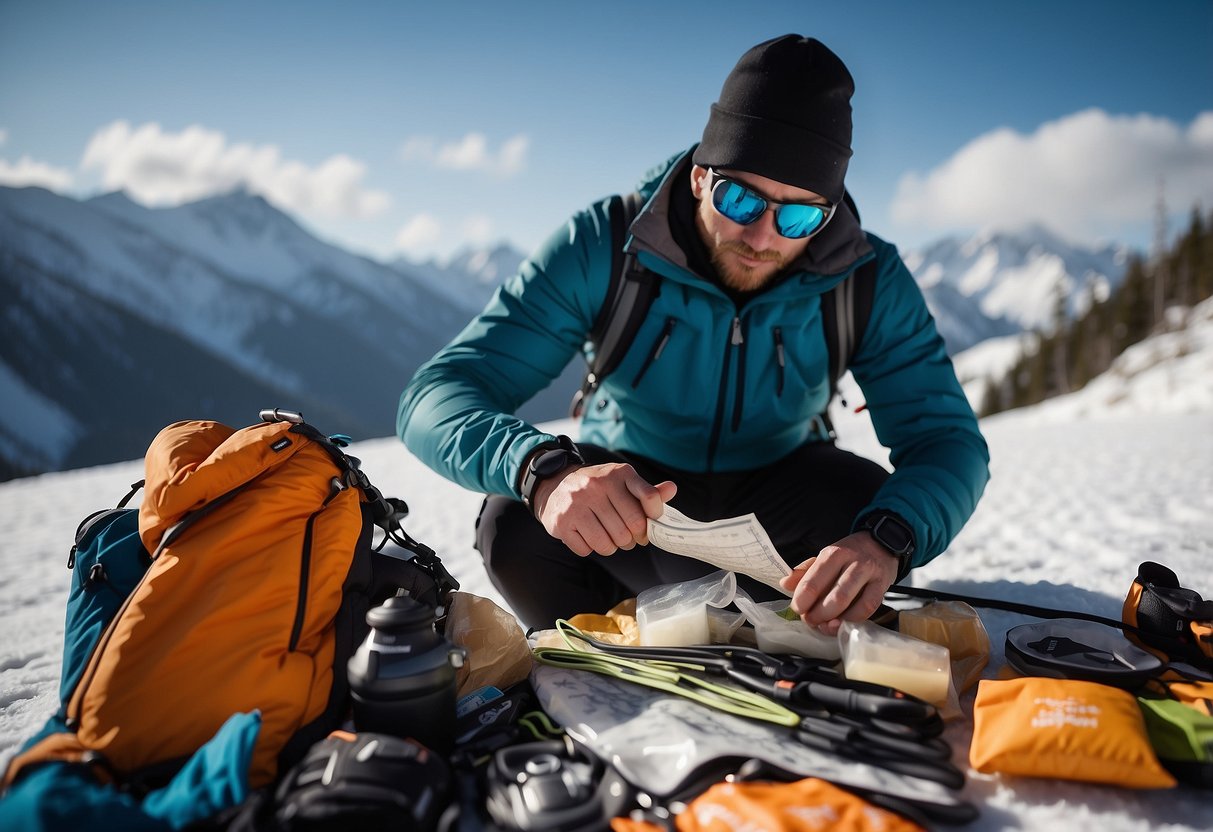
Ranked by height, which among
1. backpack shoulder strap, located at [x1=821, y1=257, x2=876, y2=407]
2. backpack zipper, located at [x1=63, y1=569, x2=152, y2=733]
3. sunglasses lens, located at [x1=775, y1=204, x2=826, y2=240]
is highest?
sunglasses lens, located at [x1=775, y1=204, x2=826, y2=240]

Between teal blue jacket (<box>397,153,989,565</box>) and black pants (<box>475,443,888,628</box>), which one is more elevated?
teal blue jacket (<box>397,153,989,565</box>)

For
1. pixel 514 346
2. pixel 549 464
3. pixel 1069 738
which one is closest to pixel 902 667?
pixel 1069 738

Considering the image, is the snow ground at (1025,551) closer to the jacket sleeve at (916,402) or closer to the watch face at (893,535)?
the watch face at (893,535)

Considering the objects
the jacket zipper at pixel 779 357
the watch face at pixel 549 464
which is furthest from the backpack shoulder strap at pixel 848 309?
the watch face at pixel 549 464

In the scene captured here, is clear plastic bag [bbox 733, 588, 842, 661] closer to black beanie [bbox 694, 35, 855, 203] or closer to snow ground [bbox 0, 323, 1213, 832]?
snow ground [bbox 0, 323, 1213, 832]

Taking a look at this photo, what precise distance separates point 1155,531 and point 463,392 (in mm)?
4233

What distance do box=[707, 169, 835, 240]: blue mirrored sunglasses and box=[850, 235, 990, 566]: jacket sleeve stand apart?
1.43 feet

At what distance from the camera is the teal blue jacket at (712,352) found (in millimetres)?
2568

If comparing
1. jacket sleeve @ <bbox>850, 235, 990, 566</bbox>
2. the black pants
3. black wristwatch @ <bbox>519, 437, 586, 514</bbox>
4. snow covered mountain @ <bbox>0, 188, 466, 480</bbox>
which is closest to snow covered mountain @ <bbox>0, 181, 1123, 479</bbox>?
snow covered mountain @ <bbox>0, 188, 466, 480</bbox>

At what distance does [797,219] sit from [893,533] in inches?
46.6

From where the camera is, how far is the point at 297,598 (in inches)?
65.9

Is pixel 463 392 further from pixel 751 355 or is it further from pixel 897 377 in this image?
pixel 897 377

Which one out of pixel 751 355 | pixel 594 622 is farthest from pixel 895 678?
pixel 751 355

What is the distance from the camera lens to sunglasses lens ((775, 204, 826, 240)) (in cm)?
248
